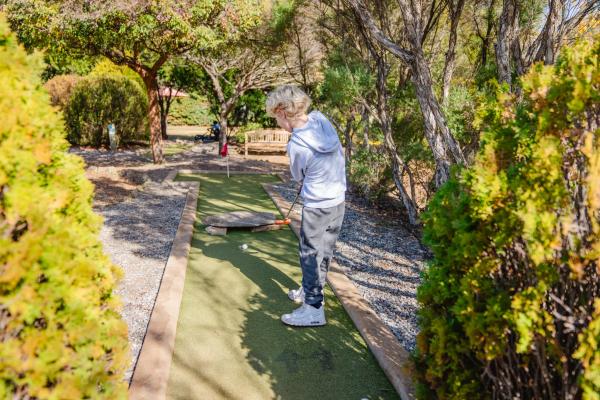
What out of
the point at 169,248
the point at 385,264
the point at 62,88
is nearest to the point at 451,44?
the point at 385,264

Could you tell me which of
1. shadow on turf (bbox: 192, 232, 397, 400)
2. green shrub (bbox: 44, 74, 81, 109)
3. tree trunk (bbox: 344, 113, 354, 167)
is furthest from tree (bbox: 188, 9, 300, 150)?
shadow on turf (bbox: 192, 232, 397, 400)

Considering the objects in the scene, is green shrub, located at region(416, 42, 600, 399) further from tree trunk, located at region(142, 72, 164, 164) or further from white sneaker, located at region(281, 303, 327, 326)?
tree trunk, located at region(142, 72, 164, 164)

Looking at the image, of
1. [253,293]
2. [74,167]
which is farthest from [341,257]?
[74,167]

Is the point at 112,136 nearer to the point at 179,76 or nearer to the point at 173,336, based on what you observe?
the point at 179,76

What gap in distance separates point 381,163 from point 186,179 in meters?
5.16

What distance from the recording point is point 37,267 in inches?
56.6

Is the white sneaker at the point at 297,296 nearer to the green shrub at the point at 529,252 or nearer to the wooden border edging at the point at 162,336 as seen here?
the wooden border edging at the point at 162,336

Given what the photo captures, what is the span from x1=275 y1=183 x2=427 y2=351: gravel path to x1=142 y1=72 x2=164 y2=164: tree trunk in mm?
7148

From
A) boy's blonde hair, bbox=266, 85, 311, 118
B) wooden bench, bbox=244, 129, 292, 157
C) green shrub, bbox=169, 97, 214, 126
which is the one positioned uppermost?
green shrub, bbox=169, 97, 214, 126

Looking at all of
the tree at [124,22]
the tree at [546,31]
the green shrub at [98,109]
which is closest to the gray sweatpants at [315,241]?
the tree at [546,31]

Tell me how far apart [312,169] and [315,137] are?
26cm

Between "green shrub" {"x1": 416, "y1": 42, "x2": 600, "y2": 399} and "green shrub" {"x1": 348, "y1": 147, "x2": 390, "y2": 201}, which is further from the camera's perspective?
"green shrub" {"x1": 348, "y1": 147, "x2": 390, "y2": 201}

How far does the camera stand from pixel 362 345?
3.59 m

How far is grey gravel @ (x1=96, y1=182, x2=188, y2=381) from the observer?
406cm
